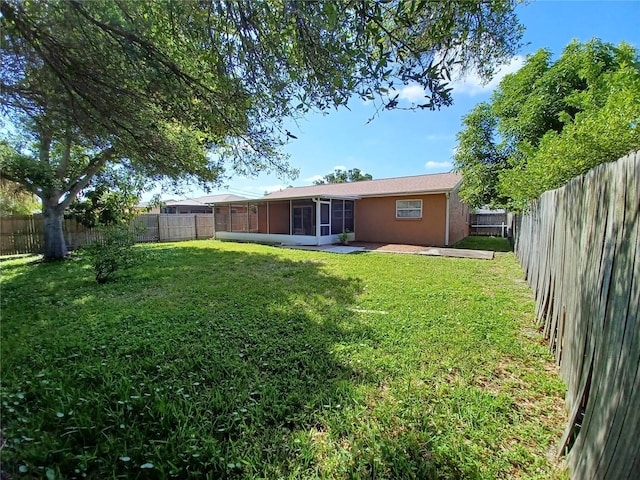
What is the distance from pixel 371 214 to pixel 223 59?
40.4ft

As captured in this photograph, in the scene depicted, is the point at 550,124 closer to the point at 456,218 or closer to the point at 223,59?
the point at 456,218

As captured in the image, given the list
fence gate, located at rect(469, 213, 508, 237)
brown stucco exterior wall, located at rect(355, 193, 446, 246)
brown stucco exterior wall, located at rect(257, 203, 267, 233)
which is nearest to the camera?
brown stucco exterior wall, located at rect(355, 193, 446, 246)

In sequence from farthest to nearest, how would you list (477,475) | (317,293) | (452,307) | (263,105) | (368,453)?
(317,293), (452,307), (263,105), (368,453), (477,475)

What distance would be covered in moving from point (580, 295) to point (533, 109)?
31.3 feet

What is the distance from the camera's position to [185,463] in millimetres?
1920

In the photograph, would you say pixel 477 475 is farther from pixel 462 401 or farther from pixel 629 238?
pixel 629 238

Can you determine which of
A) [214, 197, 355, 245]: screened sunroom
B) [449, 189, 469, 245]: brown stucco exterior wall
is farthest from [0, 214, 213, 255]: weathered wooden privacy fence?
[449, 189, 469, 245]: brown stucco exterior wall

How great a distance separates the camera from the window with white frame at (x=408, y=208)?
13.5m

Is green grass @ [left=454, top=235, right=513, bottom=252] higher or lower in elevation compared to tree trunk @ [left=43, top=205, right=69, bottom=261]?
lower

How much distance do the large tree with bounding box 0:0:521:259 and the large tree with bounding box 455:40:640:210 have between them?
7.72 ft

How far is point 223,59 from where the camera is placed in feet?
10.1

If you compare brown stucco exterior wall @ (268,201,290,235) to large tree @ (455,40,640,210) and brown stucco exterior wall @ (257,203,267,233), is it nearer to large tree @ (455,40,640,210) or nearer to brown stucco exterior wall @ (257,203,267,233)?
Answer: brown stucco exterior wall @ (257,203,267,233)

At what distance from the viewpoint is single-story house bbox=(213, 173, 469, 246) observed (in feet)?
43.0

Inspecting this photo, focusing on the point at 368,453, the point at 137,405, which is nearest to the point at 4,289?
the point at 137,405
